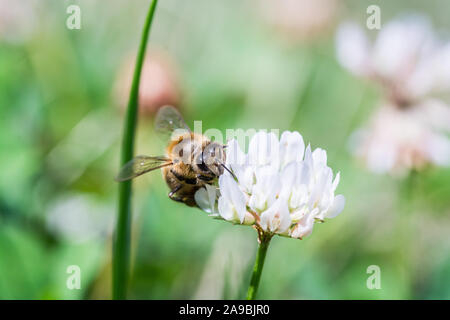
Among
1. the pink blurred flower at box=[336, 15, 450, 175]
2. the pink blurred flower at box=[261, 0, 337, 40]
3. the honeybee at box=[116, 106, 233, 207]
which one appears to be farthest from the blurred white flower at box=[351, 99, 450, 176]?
the pink blurred flower at box=[261, 0, 337, 40]

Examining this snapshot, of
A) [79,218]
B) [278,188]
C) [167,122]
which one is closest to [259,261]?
[278,188]

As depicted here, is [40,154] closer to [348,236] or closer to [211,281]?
[211,281]

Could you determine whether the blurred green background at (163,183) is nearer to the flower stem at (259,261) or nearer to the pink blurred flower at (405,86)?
the pink blurred flower at (405,86)

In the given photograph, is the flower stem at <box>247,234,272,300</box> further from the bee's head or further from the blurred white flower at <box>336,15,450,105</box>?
the blurred white flower at <box>336,15,450,105</box>

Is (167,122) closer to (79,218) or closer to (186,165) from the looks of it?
(186,165)

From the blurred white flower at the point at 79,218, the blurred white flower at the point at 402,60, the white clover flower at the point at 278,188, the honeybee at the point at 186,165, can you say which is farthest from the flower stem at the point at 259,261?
the blurred white flower at the point at 402,60

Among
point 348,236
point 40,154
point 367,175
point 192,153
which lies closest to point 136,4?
point 40,154
